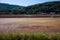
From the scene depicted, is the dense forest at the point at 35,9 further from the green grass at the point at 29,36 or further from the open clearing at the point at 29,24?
the green grass at the point at 29,36

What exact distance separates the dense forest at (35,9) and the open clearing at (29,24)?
2.6 inches

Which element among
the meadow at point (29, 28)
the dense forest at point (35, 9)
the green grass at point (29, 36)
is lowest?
the green grass at point (29, 36)

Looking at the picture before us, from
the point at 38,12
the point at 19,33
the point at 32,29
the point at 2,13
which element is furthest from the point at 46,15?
the point at 2,13

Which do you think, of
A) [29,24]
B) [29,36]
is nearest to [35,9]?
[29,24]

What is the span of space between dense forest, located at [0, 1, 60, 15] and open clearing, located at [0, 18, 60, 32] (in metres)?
0.07

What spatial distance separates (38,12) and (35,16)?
0.15 feet

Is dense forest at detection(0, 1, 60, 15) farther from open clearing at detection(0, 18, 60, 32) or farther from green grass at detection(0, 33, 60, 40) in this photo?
green grass at detection(0, 33, 60, 40)

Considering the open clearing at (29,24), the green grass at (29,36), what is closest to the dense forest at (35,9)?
the open clearing at (29,24)

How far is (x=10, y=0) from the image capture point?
5.05 ft

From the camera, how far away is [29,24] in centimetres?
150

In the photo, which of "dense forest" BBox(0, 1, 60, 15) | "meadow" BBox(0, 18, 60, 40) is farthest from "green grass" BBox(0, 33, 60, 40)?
"dense forest" BBox(0, 1, 60, 15)

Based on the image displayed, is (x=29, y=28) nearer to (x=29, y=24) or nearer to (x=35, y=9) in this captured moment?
(x=29, y=24)

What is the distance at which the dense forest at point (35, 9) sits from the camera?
153cm

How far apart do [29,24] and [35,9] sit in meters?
0.15
